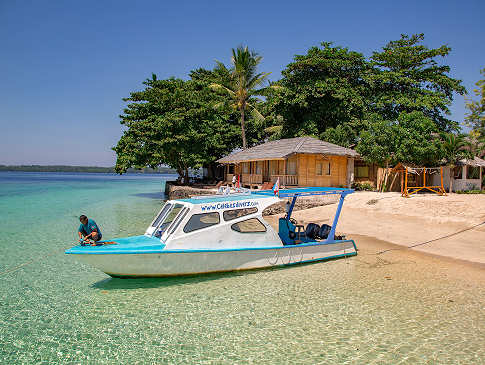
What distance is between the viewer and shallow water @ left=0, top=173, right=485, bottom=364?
4.85 meters

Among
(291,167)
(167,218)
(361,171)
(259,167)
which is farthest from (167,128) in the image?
(167,218)

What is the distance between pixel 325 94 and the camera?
30.1 m

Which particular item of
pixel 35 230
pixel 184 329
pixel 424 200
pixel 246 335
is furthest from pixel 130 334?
pixel 424 200

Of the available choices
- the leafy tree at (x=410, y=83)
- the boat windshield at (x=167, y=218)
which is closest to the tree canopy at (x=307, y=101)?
the leafy tree at (x=410, y=83)

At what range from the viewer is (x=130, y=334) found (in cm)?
535

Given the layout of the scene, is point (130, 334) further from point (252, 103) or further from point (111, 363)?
point (252, 103)

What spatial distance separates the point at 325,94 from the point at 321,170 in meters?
9.76

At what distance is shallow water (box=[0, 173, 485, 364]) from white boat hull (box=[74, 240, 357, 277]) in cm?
26

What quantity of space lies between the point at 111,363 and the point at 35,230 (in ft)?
45.1

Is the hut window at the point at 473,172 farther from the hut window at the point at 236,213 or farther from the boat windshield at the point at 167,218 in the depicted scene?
the boat windshield at the point at 167,218

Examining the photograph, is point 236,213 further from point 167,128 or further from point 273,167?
point 167,128

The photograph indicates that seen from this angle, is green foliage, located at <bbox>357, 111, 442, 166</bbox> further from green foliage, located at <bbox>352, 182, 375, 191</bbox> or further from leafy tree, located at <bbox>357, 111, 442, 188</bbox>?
green foliage, located at <bbox>352, 182, 375, 191</bbox>

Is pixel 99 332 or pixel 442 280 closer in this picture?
pixel 99 332

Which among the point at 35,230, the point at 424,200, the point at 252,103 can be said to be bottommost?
the point at 35,230
